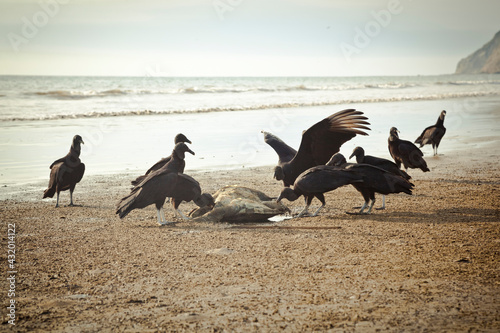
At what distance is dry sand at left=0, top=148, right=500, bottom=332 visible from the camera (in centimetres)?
391

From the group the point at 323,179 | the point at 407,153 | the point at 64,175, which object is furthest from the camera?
the point at 407,153

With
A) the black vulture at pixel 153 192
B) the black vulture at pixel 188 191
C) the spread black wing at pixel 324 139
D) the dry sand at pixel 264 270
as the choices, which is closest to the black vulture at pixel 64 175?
the dry sand at pixel 264 270

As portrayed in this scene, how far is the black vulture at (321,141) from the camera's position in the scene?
8133 mm

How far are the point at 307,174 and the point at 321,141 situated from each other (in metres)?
1.14

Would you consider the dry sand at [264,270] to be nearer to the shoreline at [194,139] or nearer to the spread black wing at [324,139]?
the spread black wing at [324,139]

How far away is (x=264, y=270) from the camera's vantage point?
5.06m

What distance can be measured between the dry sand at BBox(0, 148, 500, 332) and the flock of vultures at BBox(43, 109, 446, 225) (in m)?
0.40

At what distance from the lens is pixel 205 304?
A: 4.24 m

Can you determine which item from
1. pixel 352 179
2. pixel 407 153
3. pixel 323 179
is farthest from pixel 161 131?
pixel 352 179

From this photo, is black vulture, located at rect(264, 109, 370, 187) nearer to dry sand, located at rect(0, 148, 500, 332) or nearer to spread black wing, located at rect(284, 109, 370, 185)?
spread black wing, located at rect(284, 109, 370, 185)

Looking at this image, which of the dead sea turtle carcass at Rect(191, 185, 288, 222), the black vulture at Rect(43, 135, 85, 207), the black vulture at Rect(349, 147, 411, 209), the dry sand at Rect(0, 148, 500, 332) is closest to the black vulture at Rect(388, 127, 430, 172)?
the dry sand at Rect(0, 148, 500, 332)

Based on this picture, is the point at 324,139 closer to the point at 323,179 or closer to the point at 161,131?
the point at 323,179

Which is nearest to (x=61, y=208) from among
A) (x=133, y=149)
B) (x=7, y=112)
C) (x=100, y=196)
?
(x=100, y=196)

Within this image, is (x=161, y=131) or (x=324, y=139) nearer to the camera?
(x=324, y=139)
